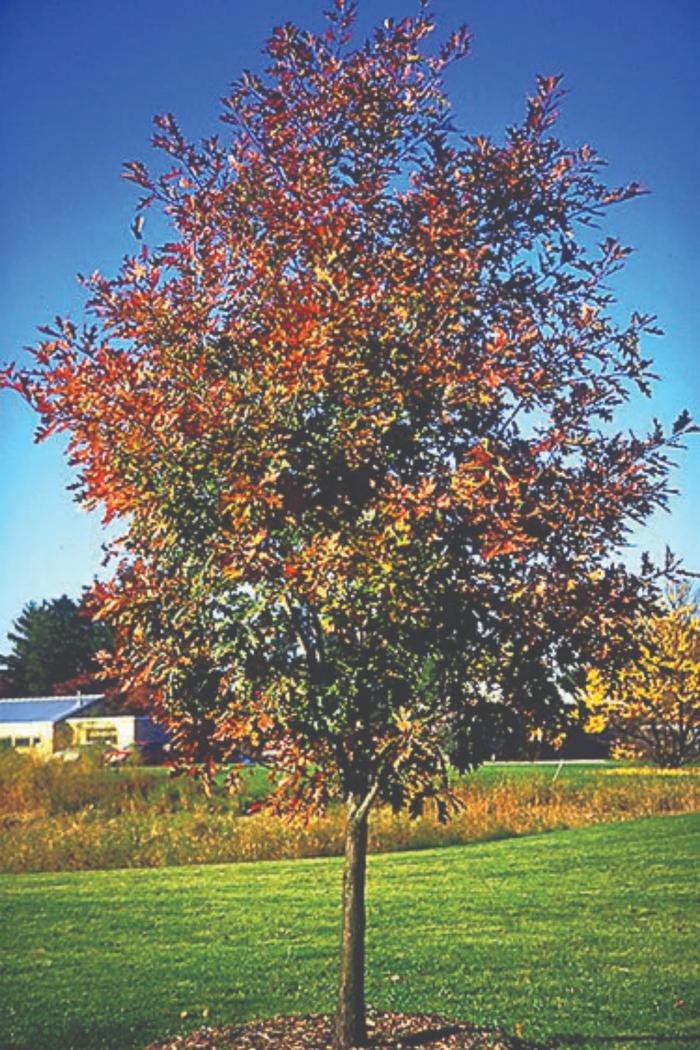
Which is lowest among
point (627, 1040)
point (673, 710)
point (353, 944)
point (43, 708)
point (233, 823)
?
point (627, 1040)

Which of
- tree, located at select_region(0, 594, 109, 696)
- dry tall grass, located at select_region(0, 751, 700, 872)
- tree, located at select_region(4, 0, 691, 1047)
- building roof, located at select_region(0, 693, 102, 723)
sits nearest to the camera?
tree, located at select_region(4, 0, 691, 1047)

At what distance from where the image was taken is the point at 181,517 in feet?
16.7

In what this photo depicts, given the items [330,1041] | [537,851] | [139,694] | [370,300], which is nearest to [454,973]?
[330,1041]

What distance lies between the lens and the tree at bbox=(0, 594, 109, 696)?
4888cm

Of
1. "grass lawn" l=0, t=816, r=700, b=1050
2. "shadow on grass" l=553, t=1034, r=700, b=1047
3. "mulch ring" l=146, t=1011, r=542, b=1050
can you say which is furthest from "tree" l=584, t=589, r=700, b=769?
"mulch ring" l=146, t=1011, r=542, b=1050

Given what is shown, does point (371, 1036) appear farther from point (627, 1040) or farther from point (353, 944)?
point (627, 1040)

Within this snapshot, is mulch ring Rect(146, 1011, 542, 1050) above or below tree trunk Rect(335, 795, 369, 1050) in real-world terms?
below

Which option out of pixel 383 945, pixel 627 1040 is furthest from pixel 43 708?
pixel 627 1040

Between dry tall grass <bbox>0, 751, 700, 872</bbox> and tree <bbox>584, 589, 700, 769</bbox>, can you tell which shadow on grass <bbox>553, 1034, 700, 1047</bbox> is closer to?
dry tall grass <bbox>0, 751, 700, 872</bbox>

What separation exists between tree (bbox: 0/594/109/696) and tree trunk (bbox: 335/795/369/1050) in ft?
142

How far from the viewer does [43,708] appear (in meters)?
39.0

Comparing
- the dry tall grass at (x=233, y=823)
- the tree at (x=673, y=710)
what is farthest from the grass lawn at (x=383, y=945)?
the tree at (x=673, y=710)

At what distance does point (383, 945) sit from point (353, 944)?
157 inches

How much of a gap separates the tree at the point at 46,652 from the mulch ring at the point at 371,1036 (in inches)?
1675
